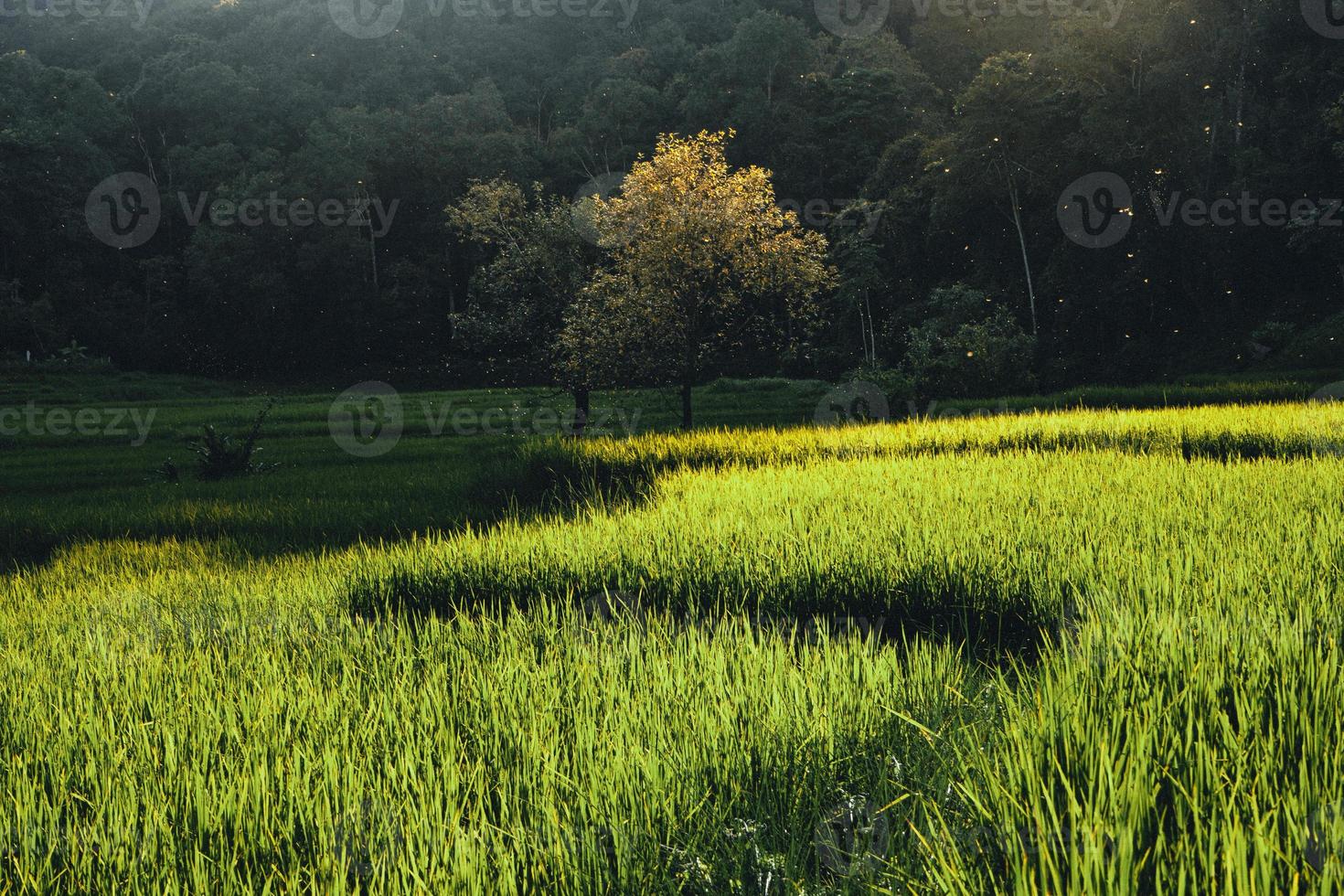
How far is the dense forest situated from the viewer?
2948cm

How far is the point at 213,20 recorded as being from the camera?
80.9m

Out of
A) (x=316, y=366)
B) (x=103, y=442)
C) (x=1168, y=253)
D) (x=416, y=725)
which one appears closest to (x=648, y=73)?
(x=316, y=366)

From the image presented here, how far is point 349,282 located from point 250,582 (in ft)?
169
